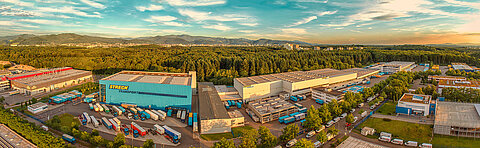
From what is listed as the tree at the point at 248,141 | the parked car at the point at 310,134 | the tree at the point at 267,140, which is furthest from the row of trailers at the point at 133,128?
the parked car at the point at 310,134

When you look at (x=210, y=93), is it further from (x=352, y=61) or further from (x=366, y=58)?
(x=366, y=58)

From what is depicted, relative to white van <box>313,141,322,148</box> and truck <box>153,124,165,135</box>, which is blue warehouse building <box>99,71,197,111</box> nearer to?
truck <box>153,124,165,135</box>

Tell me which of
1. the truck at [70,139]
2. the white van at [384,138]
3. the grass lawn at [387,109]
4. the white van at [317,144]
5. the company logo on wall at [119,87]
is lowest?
the truck at [70,139]

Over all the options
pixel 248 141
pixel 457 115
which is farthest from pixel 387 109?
pixel 248 141

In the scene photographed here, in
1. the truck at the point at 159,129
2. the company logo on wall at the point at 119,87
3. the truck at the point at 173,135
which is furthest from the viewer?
the company logo on wall at the point at 119,87

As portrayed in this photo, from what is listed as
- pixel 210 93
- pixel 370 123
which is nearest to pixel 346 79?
pixel 370 123

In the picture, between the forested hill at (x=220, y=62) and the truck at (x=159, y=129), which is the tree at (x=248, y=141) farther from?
the forested hill at (x=220, y=62)

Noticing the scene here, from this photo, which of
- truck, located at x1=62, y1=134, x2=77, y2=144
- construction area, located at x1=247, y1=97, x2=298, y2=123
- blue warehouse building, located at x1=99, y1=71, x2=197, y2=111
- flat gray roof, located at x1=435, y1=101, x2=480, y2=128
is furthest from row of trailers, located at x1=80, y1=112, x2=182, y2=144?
flat gray roof, located at x1=435, y1=101, x2=480, y2=128
